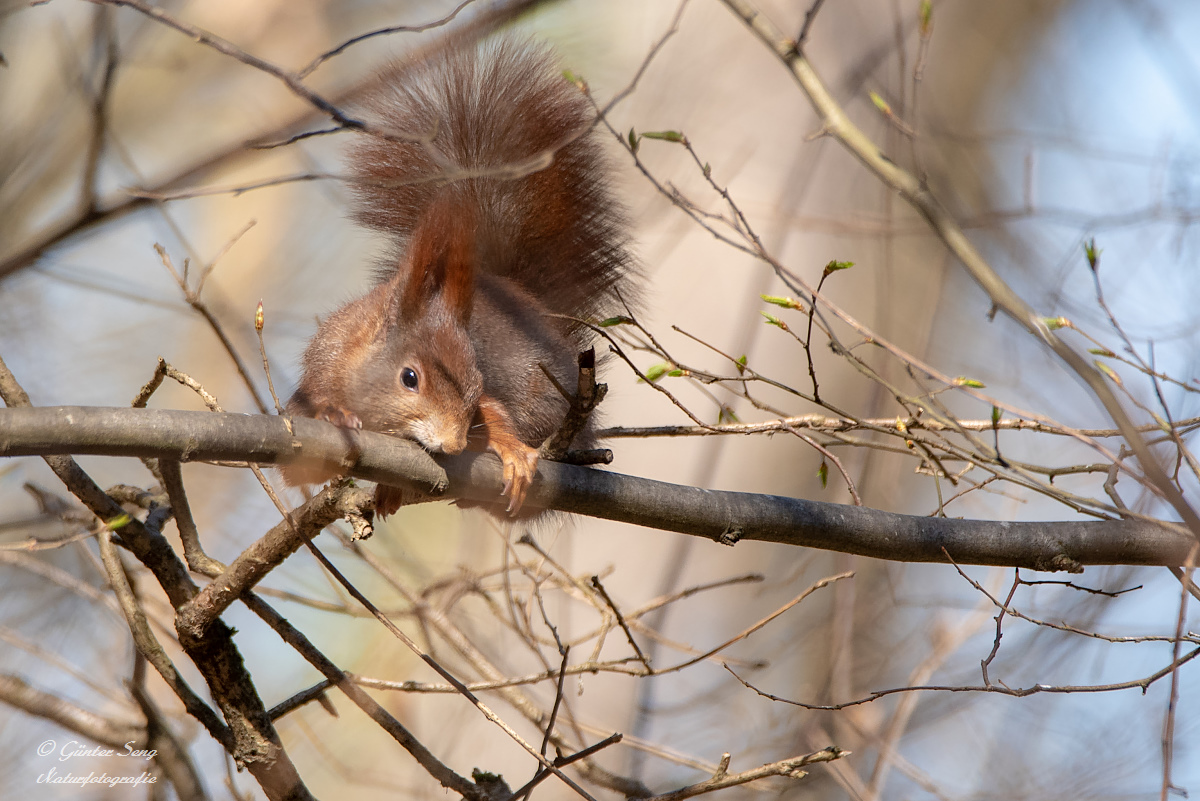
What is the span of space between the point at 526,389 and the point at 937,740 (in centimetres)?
296

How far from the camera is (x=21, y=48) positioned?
3389 millimetres

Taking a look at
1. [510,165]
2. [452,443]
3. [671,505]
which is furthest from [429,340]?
[671,505]

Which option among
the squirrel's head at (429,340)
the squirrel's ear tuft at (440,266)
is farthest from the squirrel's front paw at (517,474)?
the squirrel's ear tuft at (440,266)

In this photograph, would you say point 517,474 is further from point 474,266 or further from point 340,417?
point 474,266

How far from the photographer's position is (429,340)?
7.08ft

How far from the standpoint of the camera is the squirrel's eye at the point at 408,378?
2090 mm

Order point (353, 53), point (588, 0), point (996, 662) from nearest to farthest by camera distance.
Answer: point (996, 662), point (588, 0), point (353, 53)

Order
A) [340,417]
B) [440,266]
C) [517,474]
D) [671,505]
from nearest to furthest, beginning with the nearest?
[671,505]
[517,474]
[340,417]
[440,266]

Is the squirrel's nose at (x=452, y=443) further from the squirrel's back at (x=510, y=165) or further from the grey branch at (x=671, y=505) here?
the squirrel's back at (x=510, y=165)

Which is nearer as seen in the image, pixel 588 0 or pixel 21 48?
pixel 21 48

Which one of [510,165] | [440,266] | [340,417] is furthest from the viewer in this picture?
[510,165]

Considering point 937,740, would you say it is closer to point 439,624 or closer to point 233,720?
point 439,624

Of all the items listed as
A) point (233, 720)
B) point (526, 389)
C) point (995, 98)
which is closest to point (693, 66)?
point (995, 98)

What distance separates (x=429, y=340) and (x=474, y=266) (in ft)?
0.75
